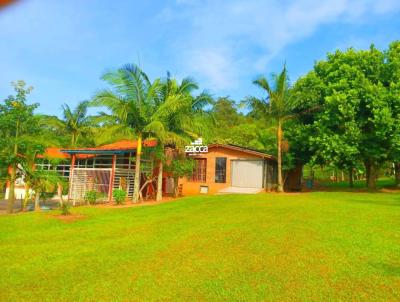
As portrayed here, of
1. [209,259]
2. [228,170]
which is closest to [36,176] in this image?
[209,259]

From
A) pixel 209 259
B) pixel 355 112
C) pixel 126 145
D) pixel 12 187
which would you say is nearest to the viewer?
pixel 209 259

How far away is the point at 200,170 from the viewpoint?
28.2 meters

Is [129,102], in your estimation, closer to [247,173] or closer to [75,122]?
[247,173]

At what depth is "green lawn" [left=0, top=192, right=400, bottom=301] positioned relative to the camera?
6.21 m

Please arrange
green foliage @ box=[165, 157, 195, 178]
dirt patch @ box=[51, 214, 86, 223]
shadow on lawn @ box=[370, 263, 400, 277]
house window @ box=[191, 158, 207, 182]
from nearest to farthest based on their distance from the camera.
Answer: shadow on lawn @ box=[370, 263, 400, 277] < dirt patch @ box=[51, 214, 86, 223] < green foliage @ box=[165, 157, 195, 178] < house window @ box=[191, 158, 207, 182]

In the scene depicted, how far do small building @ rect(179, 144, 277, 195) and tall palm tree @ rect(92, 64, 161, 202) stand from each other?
7117 mm

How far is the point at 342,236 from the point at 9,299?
754 centimetres

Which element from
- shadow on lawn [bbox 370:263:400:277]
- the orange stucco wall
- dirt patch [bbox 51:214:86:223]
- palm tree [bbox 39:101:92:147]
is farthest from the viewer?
palm tree [bbox 39:101:92:147]

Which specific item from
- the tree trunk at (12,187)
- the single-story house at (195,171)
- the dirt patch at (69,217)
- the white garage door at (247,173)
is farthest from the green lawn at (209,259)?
the white garage door at (247,173)

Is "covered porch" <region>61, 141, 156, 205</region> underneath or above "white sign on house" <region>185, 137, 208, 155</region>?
underneath

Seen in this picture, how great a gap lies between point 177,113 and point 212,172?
25.0 feet

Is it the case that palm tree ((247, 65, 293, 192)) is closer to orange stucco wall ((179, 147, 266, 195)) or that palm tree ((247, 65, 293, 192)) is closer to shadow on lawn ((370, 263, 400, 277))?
orange stucco wall ((179, 147, 266, 195))

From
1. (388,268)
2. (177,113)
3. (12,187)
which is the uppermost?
(177,113)

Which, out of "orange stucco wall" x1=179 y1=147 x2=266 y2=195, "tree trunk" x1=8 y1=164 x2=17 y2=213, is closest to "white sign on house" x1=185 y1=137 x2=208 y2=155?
"orange stucco wall" x1=179 y1=147 x2=266 y2=195
